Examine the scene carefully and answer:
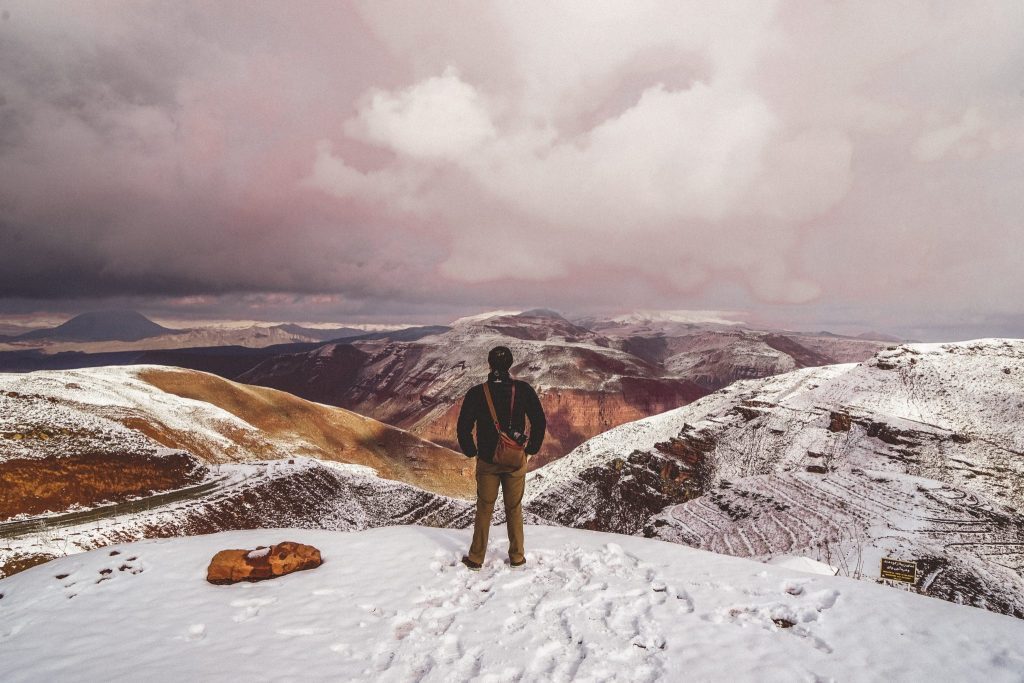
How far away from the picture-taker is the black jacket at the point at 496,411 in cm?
858

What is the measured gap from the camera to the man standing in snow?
28.1ft

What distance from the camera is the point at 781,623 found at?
22.2 feet

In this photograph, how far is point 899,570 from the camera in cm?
3098

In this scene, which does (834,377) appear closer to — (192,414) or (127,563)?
(127,563)

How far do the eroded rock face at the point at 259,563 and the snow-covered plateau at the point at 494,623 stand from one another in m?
0.28

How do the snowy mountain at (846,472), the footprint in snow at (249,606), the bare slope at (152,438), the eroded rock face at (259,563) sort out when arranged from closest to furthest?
1. the footprint in snow at (249,606)
2. the eroded rock face at (259,563)
3. the bare slope at (152,438)
4. the snowy mountain at (846,472)

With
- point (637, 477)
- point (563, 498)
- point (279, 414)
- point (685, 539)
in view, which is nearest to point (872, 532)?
point (685, 539)

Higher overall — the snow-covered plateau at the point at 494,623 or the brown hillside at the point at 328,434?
the snow-covered plateau at the point at 494,623

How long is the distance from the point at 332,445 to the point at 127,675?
9095 cm

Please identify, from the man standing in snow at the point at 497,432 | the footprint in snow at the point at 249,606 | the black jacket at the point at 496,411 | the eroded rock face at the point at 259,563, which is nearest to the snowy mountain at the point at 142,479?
the eroded rock face at the point at 259,563

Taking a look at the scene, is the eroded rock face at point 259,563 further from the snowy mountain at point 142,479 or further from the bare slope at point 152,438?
the bare slope at point 152,438

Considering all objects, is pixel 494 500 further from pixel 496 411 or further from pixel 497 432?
pixel 496 411

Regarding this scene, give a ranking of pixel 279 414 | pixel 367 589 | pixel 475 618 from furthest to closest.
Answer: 1. pixel 279 414
2. pixel 367 589
3. pixel 475 618

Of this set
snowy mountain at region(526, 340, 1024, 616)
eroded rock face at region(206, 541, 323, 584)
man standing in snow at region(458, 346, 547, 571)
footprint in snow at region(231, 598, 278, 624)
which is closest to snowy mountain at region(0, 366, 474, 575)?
snowy mountain at region(526, 340, 1024, 616)
